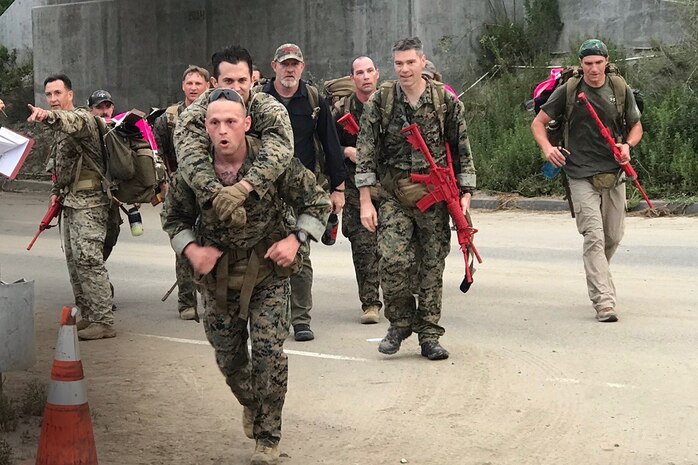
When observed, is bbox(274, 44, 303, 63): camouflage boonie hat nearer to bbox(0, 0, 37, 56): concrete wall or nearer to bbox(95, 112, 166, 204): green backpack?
bbox(95, 112, 166, 204): green backpack

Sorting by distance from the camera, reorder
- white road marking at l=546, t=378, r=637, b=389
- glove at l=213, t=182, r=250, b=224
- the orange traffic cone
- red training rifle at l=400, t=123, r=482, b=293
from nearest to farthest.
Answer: glove at l=213, t=182, r=250, b=224 → the orange traffic cone → white road marking at l=546, t=378, r=637, b=389 → red training rifle at l=400, t=123, r=482, b=293

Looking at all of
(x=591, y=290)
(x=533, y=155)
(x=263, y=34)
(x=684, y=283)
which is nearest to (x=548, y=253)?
(x=684, y=283)

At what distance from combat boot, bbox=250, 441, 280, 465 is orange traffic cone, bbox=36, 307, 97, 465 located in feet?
2.51

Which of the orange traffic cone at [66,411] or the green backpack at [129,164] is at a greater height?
the green backpack at [129,164]

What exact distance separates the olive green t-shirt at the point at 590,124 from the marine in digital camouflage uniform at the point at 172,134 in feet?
8.81

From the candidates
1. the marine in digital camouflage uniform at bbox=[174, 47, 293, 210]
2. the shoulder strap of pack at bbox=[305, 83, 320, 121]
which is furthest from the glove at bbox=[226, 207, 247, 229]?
the shoulder strap of pack at bbox=[305, 83, 320, 121]

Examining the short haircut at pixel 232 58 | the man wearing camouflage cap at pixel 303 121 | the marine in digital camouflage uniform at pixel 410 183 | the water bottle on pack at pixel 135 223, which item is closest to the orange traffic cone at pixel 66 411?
the short haircut at pixel 232 58

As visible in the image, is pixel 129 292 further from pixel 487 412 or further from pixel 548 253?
pixel 487 412

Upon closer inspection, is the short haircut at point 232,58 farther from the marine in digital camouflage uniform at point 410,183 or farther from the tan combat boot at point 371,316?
the tan combat boot at point 371,316

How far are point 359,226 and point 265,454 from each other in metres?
4.08

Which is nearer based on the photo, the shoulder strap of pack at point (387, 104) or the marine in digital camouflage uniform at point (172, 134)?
the shoulder strap of pack at point (387, 104)

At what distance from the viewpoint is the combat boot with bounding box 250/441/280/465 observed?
5.52m

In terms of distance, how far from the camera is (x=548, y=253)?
1275cm

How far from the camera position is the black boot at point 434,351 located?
766cm
